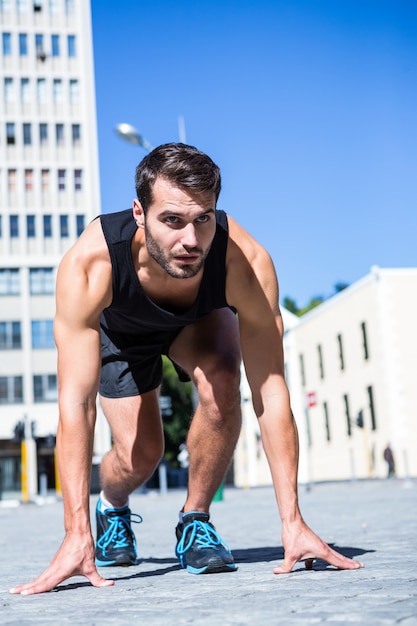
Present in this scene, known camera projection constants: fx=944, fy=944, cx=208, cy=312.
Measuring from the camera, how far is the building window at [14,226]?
56.9 metres

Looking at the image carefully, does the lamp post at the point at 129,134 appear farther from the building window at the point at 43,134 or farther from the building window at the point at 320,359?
the building window at the point at 43,134

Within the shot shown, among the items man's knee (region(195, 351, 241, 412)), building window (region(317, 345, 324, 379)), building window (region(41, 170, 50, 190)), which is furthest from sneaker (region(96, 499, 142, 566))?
building window (region(41, 170, 50, 190))

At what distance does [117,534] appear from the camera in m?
5.05

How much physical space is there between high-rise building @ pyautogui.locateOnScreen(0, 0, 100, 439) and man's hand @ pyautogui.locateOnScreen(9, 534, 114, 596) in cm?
5091

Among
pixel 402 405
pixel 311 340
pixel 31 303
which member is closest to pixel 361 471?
pixel 402 405

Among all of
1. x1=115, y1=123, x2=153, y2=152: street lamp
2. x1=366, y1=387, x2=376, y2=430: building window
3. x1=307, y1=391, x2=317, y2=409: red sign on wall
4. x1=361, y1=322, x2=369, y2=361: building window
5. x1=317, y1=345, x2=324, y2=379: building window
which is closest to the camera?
x1=115, y1=123, x2=153, y2=152: street lamp

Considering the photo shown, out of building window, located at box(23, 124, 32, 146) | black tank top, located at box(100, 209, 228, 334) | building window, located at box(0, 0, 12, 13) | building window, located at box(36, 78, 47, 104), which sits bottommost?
black tank top, located at box(100, 209, 228, 334)

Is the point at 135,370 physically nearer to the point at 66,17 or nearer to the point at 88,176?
the point at 88,176

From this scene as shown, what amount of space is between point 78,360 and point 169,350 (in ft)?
3.49

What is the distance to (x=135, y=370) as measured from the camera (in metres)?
5.04

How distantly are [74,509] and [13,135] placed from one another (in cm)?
5737

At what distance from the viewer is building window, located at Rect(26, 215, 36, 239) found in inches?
2242

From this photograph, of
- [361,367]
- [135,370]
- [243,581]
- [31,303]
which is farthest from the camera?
[31,303]

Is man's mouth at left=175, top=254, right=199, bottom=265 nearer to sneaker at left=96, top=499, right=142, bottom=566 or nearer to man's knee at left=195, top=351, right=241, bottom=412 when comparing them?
man's knee at left=195, top=351, right=241, bottom=412
